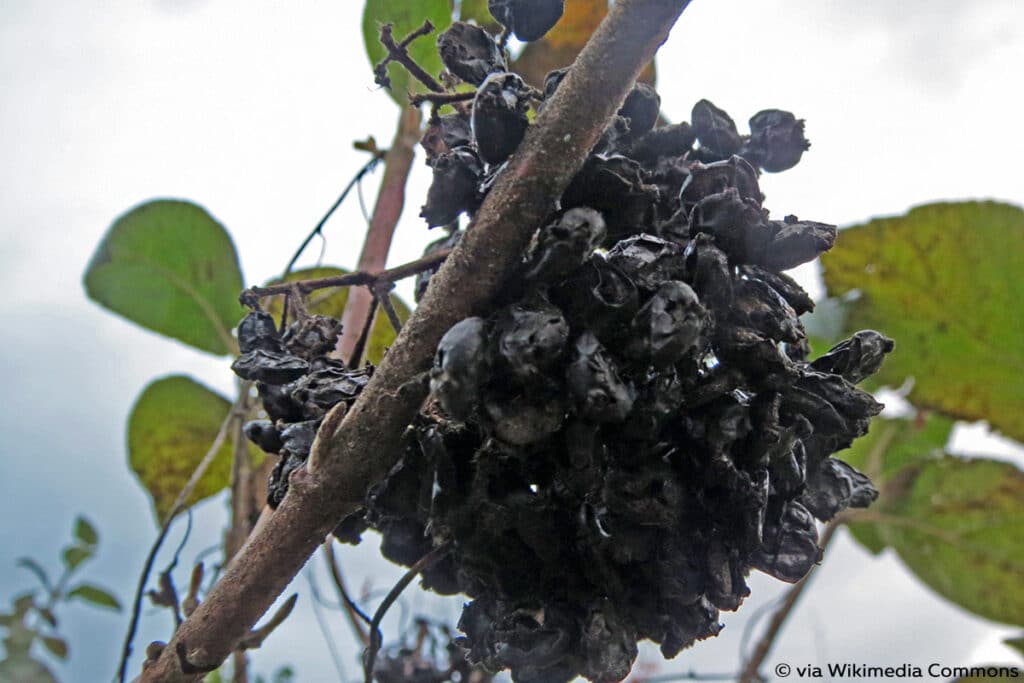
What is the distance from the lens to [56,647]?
2086mm

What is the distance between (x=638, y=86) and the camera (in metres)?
0.66

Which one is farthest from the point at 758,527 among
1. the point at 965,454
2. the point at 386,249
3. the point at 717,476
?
the point at 965,454

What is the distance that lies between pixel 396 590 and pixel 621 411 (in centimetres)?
29

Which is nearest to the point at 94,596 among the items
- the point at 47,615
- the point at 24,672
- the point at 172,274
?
the point at 47,615

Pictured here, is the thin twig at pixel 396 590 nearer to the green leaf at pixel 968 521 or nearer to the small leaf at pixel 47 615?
the green leaf at pixel 968 521

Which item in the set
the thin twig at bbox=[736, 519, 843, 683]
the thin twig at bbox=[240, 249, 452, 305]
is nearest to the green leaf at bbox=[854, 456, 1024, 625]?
the thin twig at bbox=[736, 519, 843, 683]

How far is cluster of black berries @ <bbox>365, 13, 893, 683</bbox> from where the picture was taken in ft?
1.67

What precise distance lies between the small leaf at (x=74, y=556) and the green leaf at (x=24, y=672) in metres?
0.34

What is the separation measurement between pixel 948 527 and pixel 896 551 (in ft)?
0.36

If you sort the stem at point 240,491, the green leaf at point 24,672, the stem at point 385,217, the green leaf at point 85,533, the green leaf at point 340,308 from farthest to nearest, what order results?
the green leaf at point 85,533 < the green leaf at point 24,672 < the green leaf at point 340,308 < the stem at point 240,491 < the stem at point 385,217

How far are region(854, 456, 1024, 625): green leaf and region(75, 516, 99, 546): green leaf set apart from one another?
191cm

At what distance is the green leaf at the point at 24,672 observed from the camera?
1.68 metres

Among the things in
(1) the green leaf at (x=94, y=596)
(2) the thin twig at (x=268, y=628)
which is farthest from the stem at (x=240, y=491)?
(1) the green leaf at (x=94, y=596)

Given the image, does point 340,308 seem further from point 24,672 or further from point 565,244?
point 24,672
